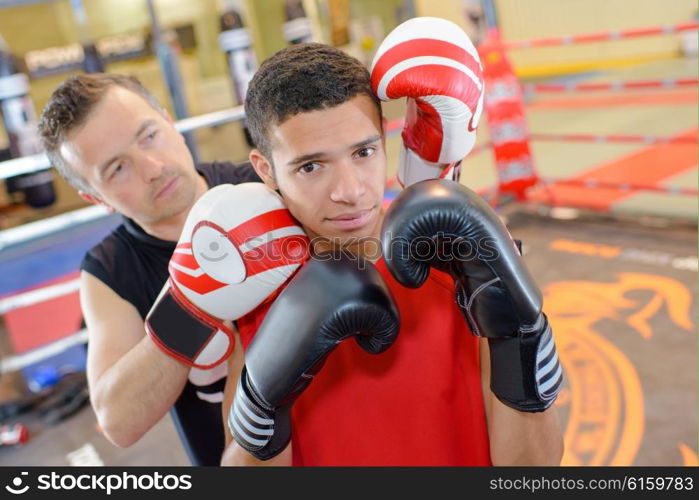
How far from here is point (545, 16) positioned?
344 inches

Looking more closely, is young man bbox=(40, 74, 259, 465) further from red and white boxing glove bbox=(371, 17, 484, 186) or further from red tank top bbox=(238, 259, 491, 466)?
red and white boxing glove bbox=(371, 17, 484, 186)

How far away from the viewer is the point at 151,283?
1.35 m

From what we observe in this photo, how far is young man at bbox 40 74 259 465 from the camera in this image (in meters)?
1.26

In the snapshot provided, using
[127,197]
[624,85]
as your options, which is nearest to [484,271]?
[127,197]

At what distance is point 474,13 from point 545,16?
3.84 feet

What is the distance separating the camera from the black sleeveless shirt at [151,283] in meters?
1.33

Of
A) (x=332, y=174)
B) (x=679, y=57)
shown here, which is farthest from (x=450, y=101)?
(x=679, y=57)

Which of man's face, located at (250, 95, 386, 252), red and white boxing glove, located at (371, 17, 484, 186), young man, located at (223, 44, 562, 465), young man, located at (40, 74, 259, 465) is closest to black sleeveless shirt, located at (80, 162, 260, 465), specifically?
young man, located at (40, 74, 259, 465)

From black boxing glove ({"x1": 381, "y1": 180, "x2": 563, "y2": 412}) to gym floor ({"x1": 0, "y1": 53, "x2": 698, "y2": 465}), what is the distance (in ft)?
4.00

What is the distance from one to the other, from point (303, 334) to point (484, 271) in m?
0.24

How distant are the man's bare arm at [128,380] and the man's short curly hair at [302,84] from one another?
0.40 metres

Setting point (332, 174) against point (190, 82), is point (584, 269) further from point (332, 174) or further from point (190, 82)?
point (190, 82)

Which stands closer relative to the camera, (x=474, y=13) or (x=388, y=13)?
(x=474, y=13)

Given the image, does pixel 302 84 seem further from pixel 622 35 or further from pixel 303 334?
pixel 622 35
